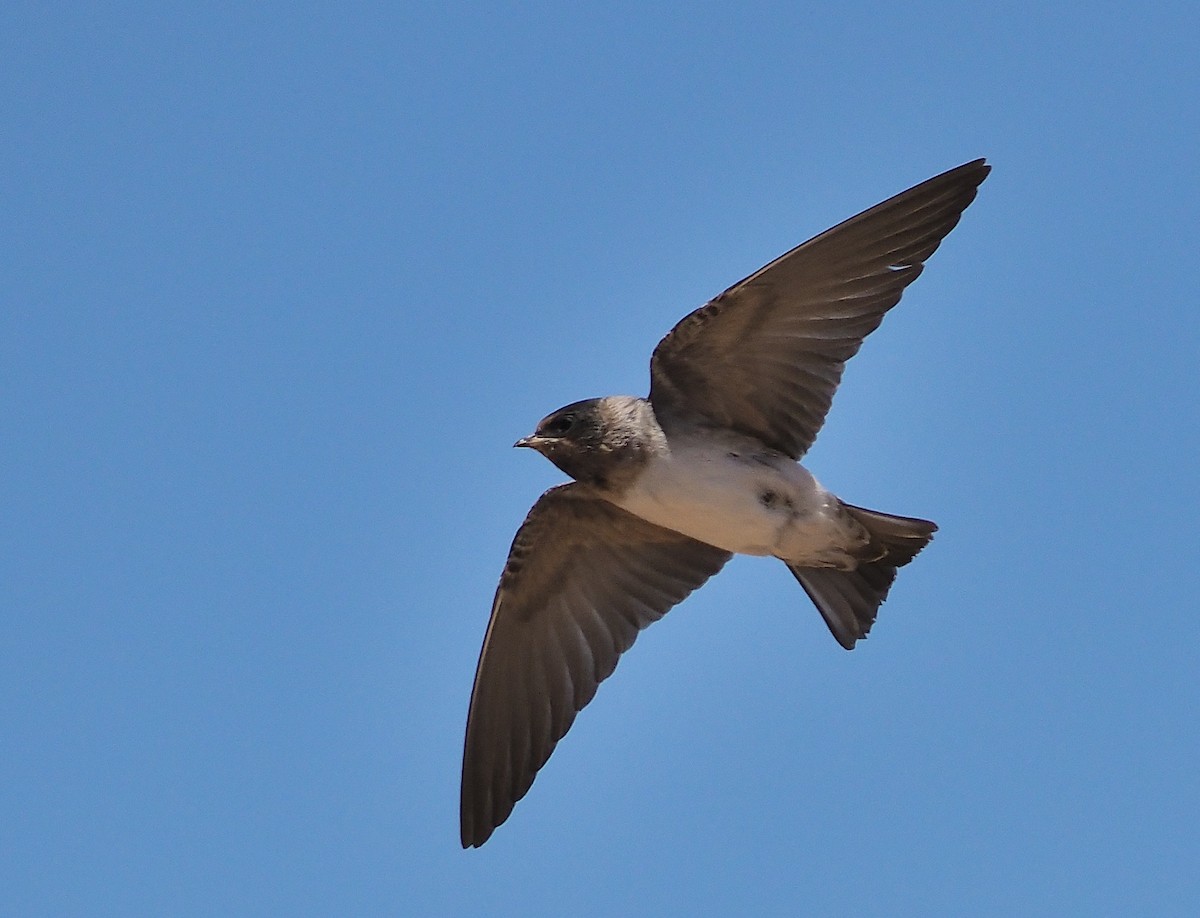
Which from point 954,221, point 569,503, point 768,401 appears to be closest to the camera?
point 954,221

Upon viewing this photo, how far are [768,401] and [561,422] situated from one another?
0.99 m

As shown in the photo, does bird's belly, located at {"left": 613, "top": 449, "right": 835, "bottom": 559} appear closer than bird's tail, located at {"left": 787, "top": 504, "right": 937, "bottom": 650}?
Yes

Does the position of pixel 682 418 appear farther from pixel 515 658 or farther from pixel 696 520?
pixel 515 658

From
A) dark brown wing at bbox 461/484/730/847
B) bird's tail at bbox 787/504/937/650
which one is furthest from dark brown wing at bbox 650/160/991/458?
dark brown wing at bbox 461/484/730/847

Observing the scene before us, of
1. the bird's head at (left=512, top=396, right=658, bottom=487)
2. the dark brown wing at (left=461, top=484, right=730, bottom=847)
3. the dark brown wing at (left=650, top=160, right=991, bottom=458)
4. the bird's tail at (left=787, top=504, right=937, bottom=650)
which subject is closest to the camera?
the dark brown wing at (left=650, top=160, right=991, bottom=458)

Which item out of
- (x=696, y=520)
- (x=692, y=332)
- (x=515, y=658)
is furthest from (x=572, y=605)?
(x=692, y=332)

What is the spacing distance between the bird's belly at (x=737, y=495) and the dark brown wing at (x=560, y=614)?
776 mm

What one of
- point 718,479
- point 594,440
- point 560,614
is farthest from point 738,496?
point 560,614

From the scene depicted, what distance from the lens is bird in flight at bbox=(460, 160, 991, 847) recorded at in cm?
783

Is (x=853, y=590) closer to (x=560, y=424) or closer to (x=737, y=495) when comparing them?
(x=737, y=495)

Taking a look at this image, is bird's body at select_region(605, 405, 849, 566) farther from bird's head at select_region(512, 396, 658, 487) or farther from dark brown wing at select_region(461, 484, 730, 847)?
dark brown wing at select_region(461, 484, 730, 847)

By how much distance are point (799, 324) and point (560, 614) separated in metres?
2.10

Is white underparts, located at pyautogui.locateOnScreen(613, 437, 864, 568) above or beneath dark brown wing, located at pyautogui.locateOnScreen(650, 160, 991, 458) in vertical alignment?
beneath

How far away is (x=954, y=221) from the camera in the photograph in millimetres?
7723
